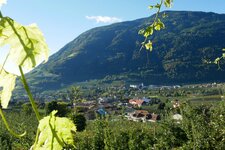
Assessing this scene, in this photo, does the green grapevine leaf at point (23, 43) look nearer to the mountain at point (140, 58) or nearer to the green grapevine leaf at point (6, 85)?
the green grapevine leaf at point (6, 85)

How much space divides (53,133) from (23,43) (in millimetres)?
95

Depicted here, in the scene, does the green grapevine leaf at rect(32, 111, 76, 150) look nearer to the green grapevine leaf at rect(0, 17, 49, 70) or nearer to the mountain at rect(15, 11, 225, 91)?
the green grapevine leaf at rect(0, 17, 49, 70)

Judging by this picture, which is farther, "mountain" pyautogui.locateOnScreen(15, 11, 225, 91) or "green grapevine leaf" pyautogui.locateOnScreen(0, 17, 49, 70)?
"mountain" pyautogui.locateOnScreen(15, 11, 225, 91)

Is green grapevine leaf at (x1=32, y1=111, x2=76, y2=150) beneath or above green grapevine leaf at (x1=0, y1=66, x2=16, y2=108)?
beneath

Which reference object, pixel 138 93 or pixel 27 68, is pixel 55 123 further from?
pixel 138 93

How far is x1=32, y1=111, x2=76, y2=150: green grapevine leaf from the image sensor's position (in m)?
0.37

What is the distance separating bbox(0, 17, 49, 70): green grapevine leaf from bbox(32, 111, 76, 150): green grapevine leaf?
0.06 meters

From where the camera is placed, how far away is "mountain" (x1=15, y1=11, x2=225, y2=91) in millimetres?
129625

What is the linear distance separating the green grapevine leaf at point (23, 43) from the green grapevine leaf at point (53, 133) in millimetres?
59

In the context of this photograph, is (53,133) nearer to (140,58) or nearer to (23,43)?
(23,43)

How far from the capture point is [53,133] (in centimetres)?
37

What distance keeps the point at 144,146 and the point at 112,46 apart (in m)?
148

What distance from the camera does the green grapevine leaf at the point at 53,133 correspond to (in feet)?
1.22

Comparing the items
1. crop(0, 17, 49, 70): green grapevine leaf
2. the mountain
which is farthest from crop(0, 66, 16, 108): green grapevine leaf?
the mountain
